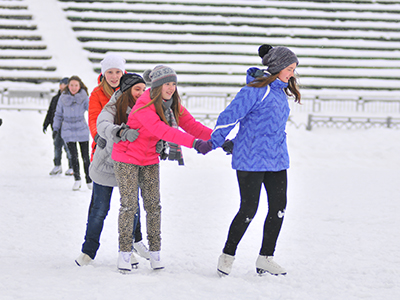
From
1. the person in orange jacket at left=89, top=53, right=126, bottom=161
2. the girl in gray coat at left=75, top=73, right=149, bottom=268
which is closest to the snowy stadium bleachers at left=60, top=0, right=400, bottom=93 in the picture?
the person in orange jacket at left=89, top=53, right=126, bottom=161

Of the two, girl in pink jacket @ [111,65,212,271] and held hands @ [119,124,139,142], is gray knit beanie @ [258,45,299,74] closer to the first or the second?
A: girl in pink jacket @ [111,65,212,271]

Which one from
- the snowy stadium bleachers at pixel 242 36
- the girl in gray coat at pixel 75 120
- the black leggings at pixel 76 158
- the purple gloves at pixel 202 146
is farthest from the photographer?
the snowy stadium bleachers at pixel 242 36

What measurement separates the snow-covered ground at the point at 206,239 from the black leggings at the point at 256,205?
0.27 metres

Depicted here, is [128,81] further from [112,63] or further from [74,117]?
[74,117]

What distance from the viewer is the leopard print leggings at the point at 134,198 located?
11.1 ft

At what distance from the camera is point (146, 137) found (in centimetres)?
339

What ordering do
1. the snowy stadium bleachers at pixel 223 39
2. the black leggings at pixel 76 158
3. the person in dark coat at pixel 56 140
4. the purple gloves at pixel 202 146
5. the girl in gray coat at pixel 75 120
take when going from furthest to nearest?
the snowy stadium bleachers at pixel 223 39 → the person in dark coat at pixel 56 140 → the girl in gray coat at pixel 75 120 → the black leggings at pixel 76 158 → the purple gloves at pixel 202 146

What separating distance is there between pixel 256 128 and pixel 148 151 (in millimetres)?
838

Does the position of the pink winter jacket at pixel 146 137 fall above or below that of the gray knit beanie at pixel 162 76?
below

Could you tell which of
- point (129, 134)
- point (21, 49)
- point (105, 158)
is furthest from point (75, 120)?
point (21, 49)

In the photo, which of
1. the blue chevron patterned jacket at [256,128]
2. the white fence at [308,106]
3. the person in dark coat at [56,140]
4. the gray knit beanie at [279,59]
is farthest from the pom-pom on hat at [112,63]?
the white fence at [308,106]

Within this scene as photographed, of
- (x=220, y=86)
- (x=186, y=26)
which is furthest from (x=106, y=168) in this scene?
(x=186, y=26)

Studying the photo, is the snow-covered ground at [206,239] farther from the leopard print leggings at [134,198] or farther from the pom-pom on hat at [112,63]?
the pom-pom on hat at [112,63]

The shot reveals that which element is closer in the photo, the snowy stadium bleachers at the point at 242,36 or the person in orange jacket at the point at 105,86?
the person in orange jacket at the point at 105,86
